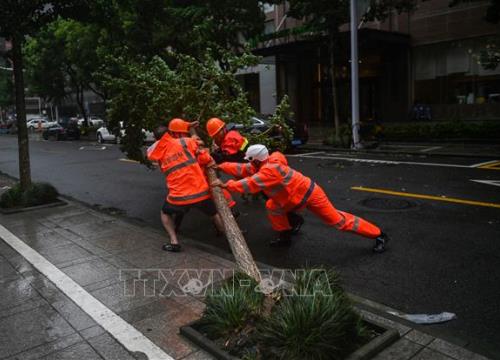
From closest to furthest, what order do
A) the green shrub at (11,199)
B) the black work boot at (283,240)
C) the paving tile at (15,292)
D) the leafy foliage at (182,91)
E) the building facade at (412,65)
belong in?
the paving tile at (15,292), the black work boot at (283,240), the leafy foliage at (182,91), the green shrub at (11,199), the building facade at (412,65)

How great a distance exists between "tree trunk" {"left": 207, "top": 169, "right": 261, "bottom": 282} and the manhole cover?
3961mm

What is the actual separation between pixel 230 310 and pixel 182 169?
8.51 ft

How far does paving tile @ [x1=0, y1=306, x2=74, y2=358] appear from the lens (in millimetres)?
3732

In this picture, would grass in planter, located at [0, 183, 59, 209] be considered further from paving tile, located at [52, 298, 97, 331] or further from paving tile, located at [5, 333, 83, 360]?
paving tile, located at [5, 333, 83, 360]

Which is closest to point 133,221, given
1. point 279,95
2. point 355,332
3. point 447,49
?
point 355,332

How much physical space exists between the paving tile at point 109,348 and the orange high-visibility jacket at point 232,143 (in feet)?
11.7

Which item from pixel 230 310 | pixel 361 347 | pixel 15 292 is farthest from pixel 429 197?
pixel 15 292

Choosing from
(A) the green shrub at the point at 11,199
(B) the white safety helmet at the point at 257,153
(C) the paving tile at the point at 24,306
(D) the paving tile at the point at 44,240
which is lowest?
(C) the paving tile at the point at 24,306

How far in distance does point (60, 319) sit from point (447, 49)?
21138 millimetres

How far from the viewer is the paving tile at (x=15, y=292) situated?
4.60 metres

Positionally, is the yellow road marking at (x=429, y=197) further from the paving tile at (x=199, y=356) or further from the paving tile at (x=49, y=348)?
the paving tile at (x=49, y=348)

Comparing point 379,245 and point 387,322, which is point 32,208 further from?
point 387,322

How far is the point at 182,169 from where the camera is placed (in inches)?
229

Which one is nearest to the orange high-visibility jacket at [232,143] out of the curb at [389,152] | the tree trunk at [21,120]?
the tree trunk at [21,120]
